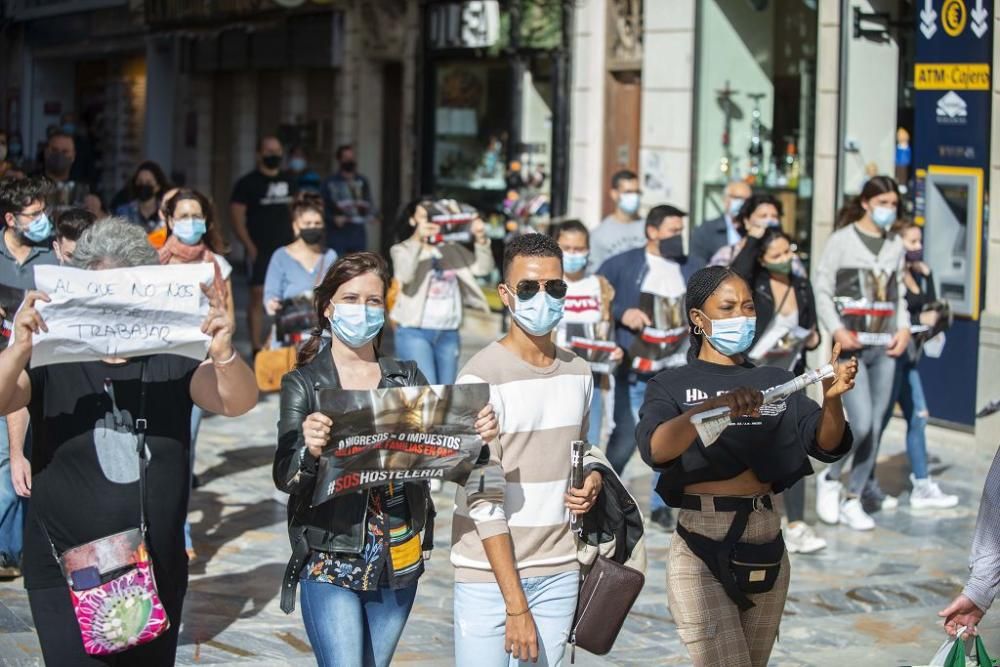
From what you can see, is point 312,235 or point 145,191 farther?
point 145,191

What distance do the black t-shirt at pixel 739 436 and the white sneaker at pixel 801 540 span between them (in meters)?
3.91

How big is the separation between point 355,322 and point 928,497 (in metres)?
6.15

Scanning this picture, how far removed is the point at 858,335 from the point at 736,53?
6.54 metres

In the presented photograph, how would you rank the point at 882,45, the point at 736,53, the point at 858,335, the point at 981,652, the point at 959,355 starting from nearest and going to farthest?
1. the point at 981,652
2. the point at 858,335
3. the point at 959,355
4. the point at 882,45
5. the point at 736,53

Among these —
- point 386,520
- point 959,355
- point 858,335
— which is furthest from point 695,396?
point 959,355

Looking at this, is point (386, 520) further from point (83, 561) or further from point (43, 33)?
point (43, 33)

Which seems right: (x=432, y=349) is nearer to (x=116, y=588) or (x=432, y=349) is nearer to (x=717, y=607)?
(x=717, y=607)

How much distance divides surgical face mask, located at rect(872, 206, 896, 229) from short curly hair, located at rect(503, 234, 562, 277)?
15.8 ft

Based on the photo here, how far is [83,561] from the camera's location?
475cm

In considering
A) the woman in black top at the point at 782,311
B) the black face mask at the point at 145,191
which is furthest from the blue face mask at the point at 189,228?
the black face mask at the point at 145,191

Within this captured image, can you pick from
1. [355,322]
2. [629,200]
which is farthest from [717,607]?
[629,200]

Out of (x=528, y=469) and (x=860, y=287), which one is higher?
(x=860, y=287)

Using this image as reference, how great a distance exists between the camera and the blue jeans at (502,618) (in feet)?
15.6

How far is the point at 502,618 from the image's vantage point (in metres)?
4.77
